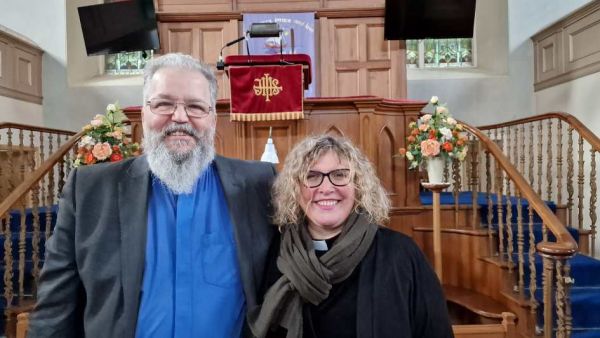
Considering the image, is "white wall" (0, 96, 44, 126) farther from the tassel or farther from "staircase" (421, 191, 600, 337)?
"staircase" (421, 191, 600, 337)

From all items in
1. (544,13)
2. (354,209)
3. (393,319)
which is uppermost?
(544,13)

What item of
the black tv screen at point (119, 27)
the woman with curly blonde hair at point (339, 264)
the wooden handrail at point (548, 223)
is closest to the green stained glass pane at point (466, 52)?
the wooden handrail at point (548, 223)

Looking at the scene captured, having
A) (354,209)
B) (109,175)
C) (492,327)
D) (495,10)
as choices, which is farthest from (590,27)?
(109,175)

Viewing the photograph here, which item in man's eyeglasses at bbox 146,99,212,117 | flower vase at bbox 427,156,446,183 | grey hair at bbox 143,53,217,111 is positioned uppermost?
grey hair at bbox 143,53,217,111

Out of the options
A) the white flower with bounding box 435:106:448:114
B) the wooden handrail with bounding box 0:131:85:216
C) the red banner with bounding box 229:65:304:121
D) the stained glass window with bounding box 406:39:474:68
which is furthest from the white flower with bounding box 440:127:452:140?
the stained glass window with bounding box 406:39:474:68

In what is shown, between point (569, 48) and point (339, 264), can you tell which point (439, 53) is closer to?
point (569, 48)

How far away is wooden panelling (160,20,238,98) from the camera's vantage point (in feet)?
21.3

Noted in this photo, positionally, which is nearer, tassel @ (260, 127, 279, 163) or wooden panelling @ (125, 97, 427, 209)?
tassel @ (260, 127, 279, 163)

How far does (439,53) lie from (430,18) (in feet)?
5.64

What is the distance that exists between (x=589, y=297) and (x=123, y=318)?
346cm

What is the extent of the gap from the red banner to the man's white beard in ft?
8.58

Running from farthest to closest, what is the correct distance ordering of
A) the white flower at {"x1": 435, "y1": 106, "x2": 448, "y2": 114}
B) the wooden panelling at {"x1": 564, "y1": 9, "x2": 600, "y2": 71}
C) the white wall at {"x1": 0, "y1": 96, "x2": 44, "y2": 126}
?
1. the white wall at {"x1": 0, "y1": 96, "x2": 44, "y2": 126}
2. the wooden panelling at {"x1": 564, "y1": 9, "x2": 600, "y2": 71}
3. the white flower at {"x1": 435, "y1": 106, "x2": 448, "y2": 114}

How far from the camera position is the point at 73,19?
720 centimetres

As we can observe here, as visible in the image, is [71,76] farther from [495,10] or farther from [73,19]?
[495,10]
